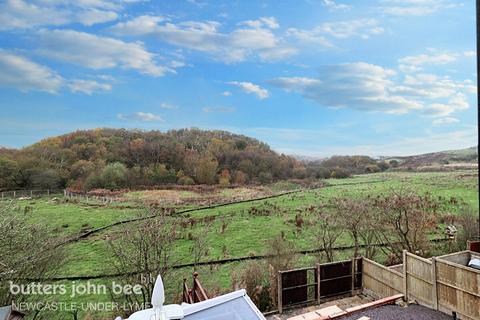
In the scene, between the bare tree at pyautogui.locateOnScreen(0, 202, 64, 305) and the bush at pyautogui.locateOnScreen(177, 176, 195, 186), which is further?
the bush at pyautogui.locateOnScreen(177, 176, 195, 186)

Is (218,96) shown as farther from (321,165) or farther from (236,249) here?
(236,249)

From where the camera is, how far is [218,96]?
2880 cm

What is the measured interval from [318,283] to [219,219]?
34.2 ft

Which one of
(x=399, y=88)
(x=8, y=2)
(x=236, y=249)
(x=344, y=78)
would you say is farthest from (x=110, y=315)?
(x=399, y=88)

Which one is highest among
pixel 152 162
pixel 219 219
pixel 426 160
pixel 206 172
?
pixel 426 160

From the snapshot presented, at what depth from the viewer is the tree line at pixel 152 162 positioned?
69.4ft

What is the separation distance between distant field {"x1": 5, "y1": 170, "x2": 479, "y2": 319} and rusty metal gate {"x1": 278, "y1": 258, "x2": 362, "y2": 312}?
215 centimetres

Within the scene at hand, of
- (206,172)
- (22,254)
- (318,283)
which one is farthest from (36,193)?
(318,283)

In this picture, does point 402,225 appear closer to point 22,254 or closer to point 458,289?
point 458,289

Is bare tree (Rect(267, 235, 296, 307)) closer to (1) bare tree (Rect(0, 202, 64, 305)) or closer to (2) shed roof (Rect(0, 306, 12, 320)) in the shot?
(1) bare tree (Rect(0, 202, 64, 305))

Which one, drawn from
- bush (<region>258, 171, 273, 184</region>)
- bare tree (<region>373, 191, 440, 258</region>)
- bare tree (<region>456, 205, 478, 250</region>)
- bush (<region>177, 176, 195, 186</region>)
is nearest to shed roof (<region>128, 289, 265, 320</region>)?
bare tree (<region>373, 191, 440, 258</region>)

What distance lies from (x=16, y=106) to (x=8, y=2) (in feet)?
25.1

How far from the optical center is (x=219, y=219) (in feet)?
61.7

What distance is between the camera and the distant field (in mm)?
10852
